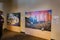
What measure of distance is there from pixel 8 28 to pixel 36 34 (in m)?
3.36

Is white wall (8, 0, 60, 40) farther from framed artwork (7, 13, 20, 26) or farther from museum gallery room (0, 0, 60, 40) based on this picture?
framed artwork (7, 13, 20, 26)

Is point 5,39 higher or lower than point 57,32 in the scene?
lower

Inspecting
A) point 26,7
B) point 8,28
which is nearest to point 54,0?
point 26,7

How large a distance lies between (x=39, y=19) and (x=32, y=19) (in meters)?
0.59

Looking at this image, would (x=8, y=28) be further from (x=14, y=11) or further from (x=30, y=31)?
(x=30, y=31)

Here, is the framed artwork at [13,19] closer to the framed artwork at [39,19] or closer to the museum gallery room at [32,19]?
the museum gallery room at [32,19]

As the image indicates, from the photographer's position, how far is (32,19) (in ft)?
21.6

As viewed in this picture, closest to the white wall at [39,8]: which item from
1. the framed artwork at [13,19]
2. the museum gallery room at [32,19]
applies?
the museum gallery room at [32,19]

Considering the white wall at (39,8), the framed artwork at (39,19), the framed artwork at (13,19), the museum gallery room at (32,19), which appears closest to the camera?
the white wall at (39,8)

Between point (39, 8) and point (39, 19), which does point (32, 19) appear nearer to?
point (39, 19)

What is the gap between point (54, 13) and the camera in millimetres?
5414

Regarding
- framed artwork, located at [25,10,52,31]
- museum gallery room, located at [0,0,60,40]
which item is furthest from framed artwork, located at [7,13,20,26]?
framed artwork, located at [25,10,52,31]

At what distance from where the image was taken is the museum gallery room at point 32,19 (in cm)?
545

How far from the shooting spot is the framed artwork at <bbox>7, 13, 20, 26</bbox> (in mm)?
7827
